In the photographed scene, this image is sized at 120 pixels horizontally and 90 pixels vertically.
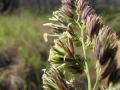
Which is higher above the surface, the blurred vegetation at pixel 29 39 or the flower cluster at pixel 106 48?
the blurred vegetation at pixel 29 39

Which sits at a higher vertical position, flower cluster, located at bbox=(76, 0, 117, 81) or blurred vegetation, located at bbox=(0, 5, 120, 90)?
blurred vegetation, located at bbox=(0, 5, 120, 90)

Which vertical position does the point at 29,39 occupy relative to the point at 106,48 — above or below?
→ above

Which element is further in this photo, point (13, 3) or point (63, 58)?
point (13, 3)

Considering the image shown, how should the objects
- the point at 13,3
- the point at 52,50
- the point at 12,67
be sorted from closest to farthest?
1. the point at 52,50
2. the point at 12,67
3. the point at 13,3

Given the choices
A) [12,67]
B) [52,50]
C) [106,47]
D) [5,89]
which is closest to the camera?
[106,47]

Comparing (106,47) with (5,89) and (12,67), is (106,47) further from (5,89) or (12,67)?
(12,67)

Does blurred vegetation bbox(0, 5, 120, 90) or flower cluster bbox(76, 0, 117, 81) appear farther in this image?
blurred vegetation bbox(0, 5, 120, 90)

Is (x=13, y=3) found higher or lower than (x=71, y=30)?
higher

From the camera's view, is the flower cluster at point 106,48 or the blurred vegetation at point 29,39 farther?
the blurred vegetation at point 29,39

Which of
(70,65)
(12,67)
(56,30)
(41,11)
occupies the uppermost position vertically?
(41,11)

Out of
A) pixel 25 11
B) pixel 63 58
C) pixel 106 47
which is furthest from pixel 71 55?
pixel 25 11

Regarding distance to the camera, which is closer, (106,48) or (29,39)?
(106,48)
